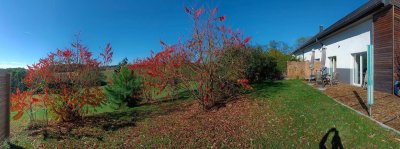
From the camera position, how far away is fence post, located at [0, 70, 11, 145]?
Result: 4.80 meters

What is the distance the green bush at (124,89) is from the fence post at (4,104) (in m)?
5.60

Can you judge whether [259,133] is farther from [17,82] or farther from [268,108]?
[17,82]

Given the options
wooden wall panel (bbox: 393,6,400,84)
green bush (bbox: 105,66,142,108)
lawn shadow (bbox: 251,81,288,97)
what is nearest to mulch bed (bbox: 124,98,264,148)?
lawn shadow (bbox: 251,81,288,97)

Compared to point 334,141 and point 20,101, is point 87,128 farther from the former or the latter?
point 334,141

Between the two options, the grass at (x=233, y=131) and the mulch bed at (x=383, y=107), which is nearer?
the grass at (x=233, y=131)

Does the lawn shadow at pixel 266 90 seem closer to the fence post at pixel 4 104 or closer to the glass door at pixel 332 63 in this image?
the glass door at pixel 332 63

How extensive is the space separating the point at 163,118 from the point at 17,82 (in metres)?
4.76

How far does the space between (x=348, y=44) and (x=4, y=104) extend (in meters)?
15.1

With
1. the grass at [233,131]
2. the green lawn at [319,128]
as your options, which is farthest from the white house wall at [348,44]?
the green lawn at [319,128]

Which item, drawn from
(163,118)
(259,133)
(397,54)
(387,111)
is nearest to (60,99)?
(163,118)

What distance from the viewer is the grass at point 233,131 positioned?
476 cm

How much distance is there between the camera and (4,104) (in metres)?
4.95

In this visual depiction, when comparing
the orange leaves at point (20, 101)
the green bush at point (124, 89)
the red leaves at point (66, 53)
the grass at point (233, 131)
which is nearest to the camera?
the grass at point (233, 131)

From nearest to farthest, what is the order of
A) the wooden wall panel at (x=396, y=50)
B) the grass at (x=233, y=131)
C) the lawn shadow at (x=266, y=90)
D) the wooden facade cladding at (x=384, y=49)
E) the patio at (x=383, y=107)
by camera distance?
the grass at (x=233, y=131) → the patio at (x=383, y=107) → the wooden wall panel at (x=396, y=50) → the wooden facade cladding at (x=384, y=49) → the lawn shadow at (x=266, y=90)
